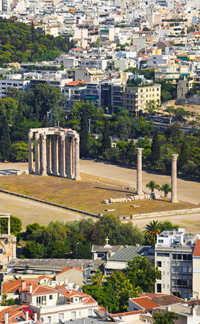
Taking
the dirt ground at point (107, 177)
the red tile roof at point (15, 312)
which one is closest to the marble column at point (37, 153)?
the dirt ground at point (107, 177)

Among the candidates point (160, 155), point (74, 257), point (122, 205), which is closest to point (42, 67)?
point (160, 155)

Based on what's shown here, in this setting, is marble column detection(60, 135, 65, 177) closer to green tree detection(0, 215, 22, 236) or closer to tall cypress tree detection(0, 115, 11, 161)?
tall cypress tree detection(0, 115, 11, 161)

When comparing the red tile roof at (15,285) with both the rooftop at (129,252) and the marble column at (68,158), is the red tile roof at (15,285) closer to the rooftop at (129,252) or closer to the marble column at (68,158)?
the rooftop at (129,252)

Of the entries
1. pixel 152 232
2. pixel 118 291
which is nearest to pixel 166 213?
pixel 152 232

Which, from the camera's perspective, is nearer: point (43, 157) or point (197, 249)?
point (197, 249)

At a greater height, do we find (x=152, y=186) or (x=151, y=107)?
(x=151, y=107)

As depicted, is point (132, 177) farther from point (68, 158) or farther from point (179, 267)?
point (179, 267)
